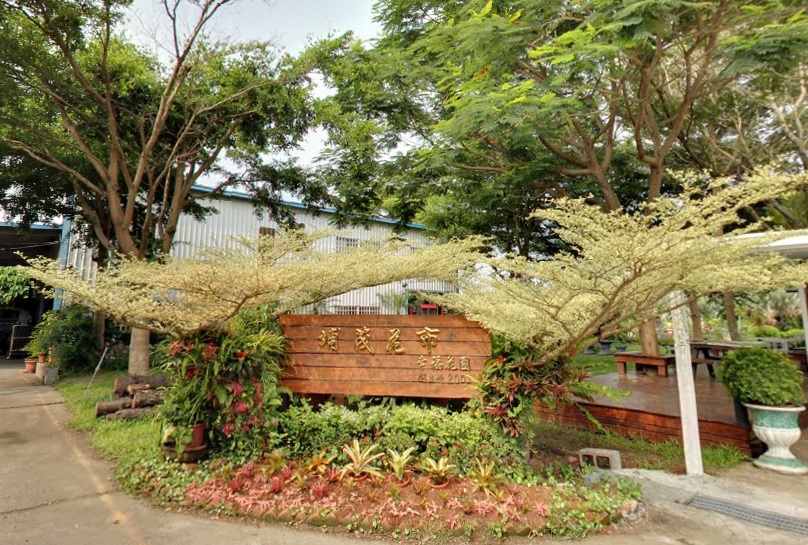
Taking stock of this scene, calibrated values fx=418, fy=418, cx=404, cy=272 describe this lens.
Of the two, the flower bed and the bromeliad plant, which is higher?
the bromeliad plant

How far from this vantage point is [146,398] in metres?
6.90

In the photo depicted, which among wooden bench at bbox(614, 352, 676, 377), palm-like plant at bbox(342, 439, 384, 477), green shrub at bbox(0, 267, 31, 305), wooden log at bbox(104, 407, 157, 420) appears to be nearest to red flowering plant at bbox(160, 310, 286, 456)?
palm-like plant at bbox(342, 439, 384, 477)

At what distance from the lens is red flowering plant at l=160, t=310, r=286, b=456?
164 inches

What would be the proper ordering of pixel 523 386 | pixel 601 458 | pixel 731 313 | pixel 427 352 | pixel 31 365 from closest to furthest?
1. pixel 523 386
2. pixel 601 458
3. pixel 427 352
4. pixel 31 365
5. pixel 731 313

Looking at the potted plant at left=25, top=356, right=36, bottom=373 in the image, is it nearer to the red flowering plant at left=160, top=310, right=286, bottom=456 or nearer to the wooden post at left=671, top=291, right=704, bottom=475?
the red flowering plant at left=160, top=310, right=286, bottom=456

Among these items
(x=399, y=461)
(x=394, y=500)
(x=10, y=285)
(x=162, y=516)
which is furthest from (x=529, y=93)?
(x=10, y=285)

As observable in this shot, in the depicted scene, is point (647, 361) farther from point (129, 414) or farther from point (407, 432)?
point (129, 414)

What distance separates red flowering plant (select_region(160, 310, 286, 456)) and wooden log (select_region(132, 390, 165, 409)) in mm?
3083

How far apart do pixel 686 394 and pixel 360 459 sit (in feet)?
11.9

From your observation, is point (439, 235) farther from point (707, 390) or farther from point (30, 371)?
point (30, 371)

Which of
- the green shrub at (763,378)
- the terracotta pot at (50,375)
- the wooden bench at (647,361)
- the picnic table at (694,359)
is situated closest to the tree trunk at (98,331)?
the terracotta pot at (50,375)

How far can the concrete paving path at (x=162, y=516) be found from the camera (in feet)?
10.1

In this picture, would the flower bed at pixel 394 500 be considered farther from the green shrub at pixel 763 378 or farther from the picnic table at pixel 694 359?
the picnic table at pixel 694 359

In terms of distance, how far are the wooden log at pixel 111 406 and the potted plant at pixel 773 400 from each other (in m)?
8.54
